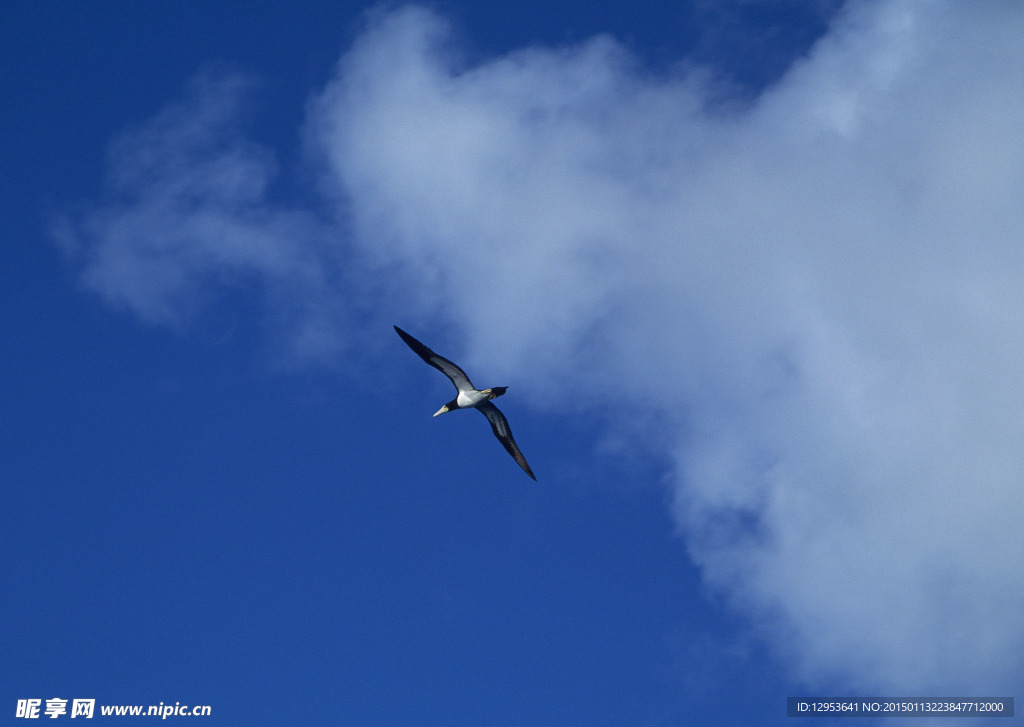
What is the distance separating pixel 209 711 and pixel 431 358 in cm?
2868

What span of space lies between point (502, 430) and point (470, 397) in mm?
3955

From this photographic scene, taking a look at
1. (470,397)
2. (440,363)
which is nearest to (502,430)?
(470,397)

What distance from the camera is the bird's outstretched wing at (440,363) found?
8038 cm

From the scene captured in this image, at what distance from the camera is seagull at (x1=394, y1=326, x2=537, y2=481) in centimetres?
8050

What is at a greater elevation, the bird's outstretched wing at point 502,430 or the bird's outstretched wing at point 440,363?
the bird's outstretched wing at point 440,363

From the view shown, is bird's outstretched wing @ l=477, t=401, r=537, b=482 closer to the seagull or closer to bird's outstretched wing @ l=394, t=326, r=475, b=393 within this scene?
the seagull

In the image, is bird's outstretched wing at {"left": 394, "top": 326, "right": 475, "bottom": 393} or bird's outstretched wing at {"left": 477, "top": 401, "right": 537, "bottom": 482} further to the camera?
bird's outstretched wing at {"left": 477, "top": 401, "right": 537, "bottom": 482}

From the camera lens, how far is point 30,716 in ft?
274

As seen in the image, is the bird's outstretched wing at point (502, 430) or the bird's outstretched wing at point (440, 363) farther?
the bird's outstretched wing at point (502, 430)

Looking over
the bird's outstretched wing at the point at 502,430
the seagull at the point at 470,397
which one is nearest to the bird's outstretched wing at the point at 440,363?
the seagull at the point at 470,397

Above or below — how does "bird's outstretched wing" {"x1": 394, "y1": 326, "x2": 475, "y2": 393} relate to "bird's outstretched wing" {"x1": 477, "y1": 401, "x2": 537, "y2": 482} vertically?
above

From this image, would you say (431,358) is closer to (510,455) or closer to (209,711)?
(510,455)

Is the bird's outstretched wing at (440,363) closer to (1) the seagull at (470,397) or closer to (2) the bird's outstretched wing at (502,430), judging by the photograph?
(1) the seagull at (470,397)

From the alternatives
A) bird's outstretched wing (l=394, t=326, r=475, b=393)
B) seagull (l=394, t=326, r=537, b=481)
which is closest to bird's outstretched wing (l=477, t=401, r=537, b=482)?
seagull (l=394, t=326, r=537, b=481)
